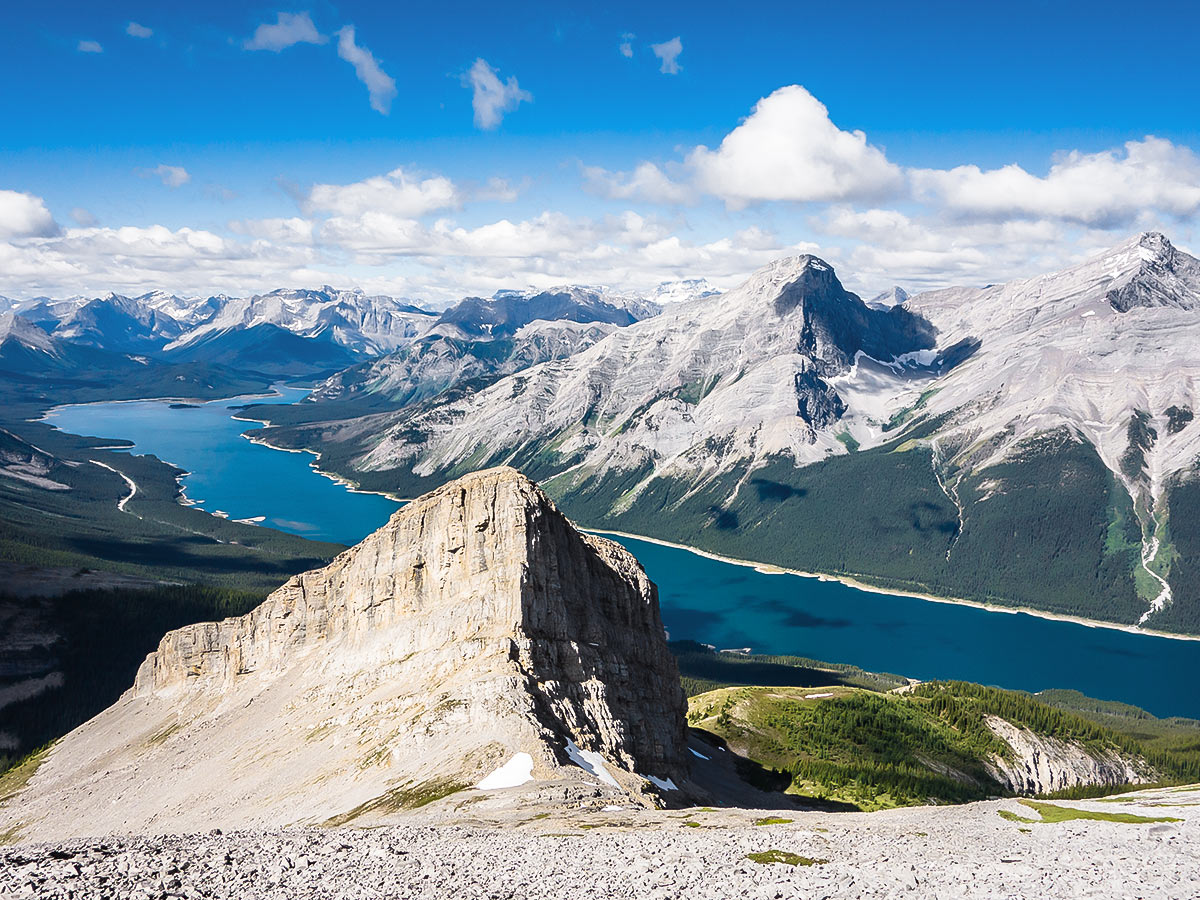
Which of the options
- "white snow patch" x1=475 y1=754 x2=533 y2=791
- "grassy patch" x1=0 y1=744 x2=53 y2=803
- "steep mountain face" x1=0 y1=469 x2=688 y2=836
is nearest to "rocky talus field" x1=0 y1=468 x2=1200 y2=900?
"white snow patch" x1=475 y1=754 x2=533 y2=791

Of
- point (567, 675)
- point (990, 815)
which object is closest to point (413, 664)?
point (567, 675)

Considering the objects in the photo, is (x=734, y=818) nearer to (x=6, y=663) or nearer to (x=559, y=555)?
(x=559, y=555)

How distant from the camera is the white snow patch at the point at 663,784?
6831 centimetres

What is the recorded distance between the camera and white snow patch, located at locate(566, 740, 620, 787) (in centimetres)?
6105

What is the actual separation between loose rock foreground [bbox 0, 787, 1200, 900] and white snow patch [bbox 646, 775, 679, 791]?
18688 mm

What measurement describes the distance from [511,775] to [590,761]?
7921mm

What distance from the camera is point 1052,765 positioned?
128m

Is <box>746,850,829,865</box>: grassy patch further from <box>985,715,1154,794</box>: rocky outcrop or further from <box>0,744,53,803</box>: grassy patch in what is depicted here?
<box>985,715,1154,794</box>: rocky outcrop

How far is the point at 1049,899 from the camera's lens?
119 ft

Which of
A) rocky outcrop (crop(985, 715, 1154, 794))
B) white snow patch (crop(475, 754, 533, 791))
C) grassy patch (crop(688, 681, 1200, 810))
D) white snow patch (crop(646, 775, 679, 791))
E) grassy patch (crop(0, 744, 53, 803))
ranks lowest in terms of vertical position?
rocky outcrop (crop(985, 715, 1154, 794))

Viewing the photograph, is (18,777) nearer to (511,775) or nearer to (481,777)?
(481,777)

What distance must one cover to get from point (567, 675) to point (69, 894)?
44.5m

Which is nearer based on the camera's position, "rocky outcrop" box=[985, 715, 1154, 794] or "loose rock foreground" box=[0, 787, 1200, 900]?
"loose rock foreground" box=[0, 787, 1200, 900]

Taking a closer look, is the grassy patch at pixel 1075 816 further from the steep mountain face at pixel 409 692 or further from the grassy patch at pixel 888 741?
the grassy patch at pixel 888 741
